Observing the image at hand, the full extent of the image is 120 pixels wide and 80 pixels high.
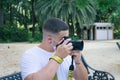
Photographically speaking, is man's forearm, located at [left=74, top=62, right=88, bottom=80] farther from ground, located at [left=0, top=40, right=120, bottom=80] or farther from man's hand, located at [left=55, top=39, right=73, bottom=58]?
ground, located at [left=0, top=40, right=120, bottom=80]

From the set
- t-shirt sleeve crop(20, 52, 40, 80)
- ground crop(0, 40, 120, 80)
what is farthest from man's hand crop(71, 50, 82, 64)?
ground crop(0, 40, 120, 80)

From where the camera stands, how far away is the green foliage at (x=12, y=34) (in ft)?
141

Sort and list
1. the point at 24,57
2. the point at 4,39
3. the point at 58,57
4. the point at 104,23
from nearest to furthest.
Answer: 1. the point at 58,57
2. the point at 24,57
3. the point at 4,39
4. the point at 104,23

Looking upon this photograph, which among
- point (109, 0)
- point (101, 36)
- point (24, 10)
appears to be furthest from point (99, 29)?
point (109, 0)

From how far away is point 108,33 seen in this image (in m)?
51.7

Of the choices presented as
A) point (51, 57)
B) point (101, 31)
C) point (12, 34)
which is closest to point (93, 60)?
point (51, 57)

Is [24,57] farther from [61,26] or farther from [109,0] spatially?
[109,0]

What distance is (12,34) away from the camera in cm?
4322

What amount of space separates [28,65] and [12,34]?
134ft

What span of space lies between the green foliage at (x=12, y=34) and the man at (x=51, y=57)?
4026 cm

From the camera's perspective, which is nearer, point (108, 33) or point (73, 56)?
point (73, 56)

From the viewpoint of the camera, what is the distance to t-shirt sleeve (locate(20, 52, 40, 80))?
2.70 metres

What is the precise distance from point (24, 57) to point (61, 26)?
39cm

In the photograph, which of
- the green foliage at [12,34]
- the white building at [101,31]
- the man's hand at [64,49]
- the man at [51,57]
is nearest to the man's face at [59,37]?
the man at [51,57]
